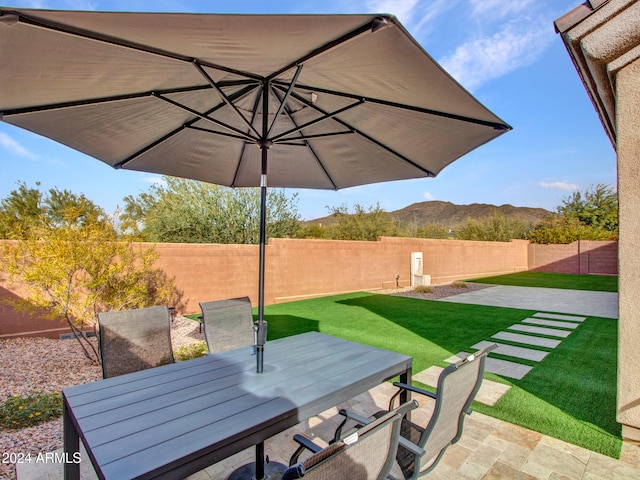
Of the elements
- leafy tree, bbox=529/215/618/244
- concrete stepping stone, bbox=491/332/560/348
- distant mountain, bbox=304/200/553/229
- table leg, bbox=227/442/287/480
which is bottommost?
concrete stepping stone, bbox=491/332/560/348

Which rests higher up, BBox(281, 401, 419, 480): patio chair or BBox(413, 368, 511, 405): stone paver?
BBox(281, 401, 419, 480): patio chair

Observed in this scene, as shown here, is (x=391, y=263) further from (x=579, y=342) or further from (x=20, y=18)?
(x=20, y=18)

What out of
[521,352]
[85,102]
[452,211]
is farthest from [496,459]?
[452,211]

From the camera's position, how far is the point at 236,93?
2730 mm

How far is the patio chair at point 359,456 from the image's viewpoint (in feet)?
3.04

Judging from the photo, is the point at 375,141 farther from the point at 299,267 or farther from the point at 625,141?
the point at 299,267

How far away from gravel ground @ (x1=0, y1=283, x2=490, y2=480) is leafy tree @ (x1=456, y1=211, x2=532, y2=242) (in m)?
24.3

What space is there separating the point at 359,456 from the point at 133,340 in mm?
2413

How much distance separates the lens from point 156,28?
160 cm

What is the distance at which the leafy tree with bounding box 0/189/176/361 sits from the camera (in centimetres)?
428

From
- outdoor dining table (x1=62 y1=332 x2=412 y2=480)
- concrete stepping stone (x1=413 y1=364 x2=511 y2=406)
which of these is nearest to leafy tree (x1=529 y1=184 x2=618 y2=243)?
concrete stepping stone (x1=413 y1=364 x2=511 y2=406)

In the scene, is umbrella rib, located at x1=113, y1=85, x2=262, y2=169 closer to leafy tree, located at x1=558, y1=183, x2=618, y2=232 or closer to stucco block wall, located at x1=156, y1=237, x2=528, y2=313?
stucco block wall, located at x1=156, y1=237, x2=528, y2=313

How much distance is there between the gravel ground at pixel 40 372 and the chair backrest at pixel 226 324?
4.58 ft

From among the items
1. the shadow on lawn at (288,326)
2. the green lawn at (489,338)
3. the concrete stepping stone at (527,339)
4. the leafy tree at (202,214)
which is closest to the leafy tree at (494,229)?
the green lawn at (489,338)
